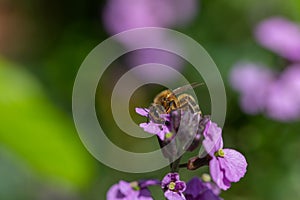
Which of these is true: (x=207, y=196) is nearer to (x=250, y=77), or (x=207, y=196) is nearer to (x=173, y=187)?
(x=173, y=187)

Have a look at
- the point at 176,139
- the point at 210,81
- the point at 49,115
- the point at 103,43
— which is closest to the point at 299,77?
the point at 210,81

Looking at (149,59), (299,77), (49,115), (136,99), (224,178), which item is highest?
(149,59)

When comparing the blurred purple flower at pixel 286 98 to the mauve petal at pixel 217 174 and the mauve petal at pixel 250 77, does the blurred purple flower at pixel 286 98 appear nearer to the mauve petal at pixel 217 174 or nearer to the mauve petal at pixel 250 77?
the mauve petal at pixel 250 77

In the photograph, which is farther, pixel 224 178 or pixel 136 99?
pixel 136 99

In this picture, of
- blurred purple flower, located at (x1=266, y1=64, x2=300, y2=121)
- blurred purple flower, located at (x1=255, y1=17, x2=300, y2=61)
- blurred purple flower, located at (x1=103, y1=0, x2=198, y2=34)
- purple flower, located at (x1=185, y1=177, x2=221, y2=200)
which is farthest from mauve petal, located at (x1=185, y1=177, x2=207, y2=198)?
blurred purple flower, located at (x1=103, y1=0, x2=198, y2=34)

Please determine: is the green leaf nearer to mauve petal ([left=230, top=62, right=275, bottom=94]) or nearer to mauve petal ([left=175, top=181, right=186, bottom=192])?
mauve petal ([left=230, top=62, right=275, bottom=94])

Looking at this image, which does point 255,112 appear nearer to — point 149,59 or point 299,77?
point 299,77

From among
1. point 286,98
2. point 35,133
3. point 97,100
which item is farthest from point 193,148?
point 97,100
